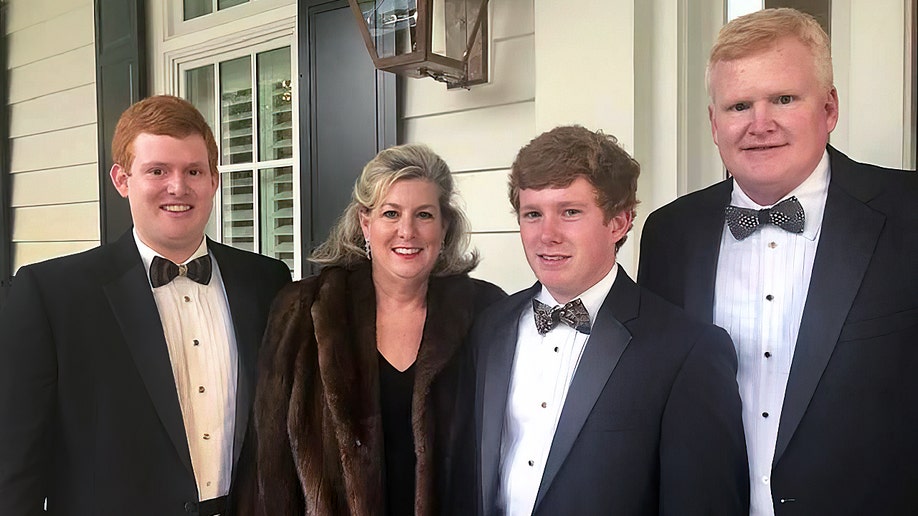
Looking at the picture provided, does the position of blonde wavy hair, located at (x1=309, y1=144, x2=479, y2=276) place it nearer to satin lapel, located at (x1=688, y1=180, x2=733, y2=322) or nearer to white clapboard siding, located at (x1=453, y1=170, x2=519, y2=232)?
white clapboard siding, located at (x1=453, y1=170, x2=519, y2=232)

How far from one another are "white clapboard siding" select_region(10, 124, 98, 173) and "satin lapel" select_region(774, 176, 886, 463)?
394cm

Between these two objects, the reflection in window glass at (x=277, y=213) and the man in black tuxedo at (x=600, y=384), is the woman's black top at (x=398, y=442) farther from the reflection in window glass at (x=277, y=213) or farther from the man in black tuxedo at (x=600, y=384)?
the reflection in window glass at (x=277, y=213)

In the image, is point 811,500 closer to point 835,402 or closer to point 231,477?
point 835,402

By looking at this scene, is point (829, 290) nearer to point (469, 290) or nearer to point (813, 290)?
point (813, 290)

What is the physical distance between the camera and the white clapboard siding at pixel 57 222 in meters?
4.12

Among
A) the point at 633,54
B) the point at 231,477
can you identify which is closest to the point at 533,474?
the point at 231,477

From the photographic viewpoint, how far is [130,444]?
5.35 feet

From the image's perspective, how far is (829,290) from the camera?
4.28 feet

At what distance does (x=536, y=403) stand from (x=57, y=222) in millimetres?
3951

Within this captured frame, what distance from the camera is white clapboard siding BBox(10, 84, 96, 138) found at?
4.18m

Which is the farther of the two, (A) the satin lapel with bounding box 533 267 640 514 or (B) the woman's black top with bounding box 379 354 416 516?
(B) the woman's black top with bounding box 379 354 416 516

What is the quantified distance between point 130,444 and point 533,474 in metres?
0.91

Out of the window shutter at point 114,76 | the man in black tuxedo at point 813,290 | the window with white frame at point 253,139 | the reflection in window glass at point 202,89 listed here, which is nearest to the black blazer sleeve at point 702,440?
the man in black tuxedo at point 813,290

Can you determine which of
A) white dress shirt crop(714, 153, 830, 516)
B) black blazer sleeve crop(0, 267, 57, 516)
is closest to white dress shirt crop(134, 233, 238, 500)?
black blazer sleeve crop(0, 267, 57, 516)
